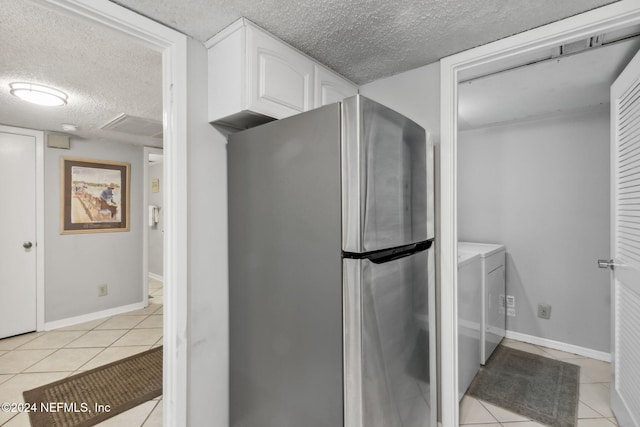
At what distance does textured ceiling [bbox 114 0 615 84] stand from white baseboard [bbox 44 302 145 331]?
3.60 metres

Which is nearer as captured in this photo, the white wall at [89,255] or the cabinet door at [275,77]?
the cabinet door at [275,77]

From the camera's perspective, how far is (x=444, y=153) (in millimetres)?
1687

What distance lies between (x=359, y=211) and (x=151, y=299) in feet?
14.2

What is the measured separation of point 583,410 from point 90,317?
464 cm

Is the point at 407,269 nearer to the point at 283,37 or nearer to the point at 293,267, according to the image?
the point at 293,267

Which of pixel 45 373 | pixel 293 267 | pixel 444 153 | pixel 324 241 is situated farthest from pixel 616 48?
pixel 45 373

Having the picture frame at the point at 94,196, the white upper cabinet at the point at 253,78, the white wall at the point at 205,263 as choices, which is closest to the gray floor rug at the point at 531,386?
the white wall at the point at 205,263

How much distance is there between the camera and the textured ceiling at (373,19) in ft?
4.13

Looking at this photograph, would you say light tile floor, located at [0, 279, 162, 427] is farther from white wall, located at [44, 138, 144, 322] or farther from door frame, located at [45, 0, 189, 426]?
door frame, located at [45, 0, 189, 426]

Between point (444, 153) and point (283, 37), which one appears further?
point (444, 153)

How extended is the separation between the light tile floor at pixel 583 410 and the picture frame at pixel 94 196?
4037 millimetres

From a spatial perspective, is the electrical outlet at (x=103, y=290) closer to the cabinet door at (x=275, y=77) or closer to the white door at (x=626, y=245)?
the cabinet door at (x=275, y=77)

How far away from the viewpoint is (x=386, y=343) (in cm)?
118

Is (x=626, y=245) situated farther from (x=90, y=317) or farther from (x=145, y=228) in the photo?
(x=90, y=317)
